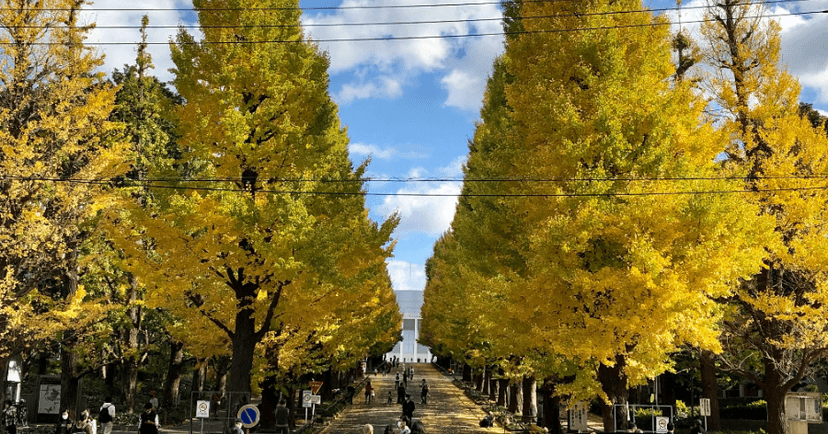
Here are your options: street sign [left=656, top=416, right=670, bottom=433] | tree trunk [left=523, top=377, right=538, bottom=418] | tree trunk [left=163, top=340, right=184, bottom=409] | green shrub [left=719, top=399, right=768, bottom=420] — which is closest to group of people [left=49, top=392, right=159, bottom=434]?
tree trunk [left=163, top=340, right=184, bottom=409]

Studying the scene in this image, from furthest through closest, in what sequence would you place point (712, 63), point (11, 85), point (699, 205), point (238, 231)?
point (712, 63) < point (11, 85) < point (238, 231) < point (699, 205)

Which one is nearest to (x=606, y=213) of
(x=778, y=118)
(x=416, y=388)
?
(x=778, y=118)

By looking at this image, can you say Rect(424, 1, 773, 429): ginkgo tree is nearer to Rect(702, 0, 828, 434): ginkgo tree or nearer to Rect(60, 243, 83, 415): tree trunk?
Rect(702, 0, 828, 434): ginkgo tree

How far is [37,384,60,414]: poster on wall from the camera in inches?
930

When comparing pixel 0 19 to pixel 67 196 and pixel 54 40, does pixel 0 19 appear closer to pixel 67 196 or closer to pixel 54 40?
pixel 54 40

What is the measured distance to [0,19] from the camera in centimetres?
1716

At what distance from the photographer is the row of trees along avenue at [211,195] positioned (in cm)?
1311

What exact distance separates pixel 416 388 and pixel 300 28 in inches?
1417

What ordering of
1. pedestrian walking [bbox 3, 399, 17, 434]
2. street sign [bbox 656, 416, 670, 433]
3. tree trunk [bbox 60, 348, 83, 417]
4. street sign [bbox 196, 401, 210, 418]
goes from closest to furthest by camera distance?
street sign [bbox 656, 416, 670, 433] → street sign [bbox 196, 401, 210, 418] → pedestrian walking [bbox 3, 399, 17, 434] → tree trunk [bbox 60, 348, 83, 417]

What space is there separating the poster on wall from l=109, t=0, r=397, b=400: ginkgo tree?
37.5 feet

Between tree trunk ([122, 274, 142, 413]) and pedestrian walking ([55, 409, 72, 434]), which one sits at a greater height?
tree trunk ([122, 274, 142, 413])

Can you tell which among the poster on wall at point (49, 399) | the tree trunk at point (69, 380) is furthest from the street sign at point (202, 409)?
the poster on wall at point (49, 399)

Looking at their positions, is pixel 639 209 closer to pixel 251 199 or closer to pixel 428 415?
pixel 251 199

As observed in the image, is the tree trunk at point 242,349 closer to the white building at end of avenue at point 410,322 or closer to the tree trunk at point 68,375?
the tree trunk at point 68,375
